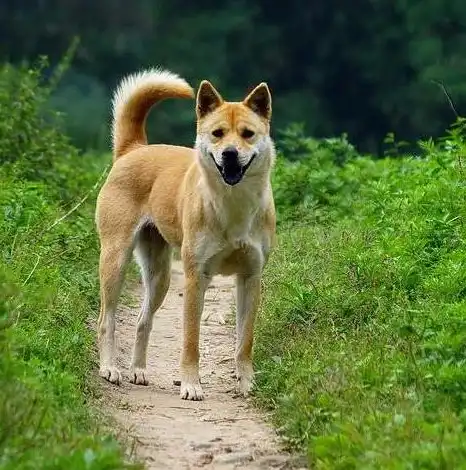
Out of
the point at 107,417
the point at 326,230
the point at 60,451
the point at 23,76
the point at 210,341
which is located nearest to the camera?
the point at 60,451

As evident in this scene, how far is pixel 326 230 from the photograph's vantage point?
9961 millimetres

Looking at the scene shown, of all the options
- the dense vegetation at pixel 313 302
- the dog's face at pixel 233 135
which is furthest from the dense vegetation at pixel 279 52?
the dog's face at pixel 233 135

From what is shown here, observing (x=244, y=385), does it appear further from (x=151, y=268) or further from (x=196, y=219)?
(x=151, y=268)

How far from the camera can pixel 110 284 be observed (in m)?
7.47

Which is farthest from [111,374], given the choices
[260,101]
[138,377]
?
[260,101]

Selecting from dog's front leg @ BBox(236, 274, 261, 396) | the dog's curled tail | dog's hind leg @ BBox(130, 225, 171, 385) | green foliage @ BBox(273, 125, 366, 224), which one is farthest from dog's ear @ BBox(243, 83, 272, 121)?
green foliage @ BBox(273, 125, 366, 224)

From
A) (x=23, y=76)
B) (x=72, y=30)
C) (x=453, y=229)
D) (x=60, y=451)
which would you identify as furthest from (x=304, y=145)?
(x=72, y=30)

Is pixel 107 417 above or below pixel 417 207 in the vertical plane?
below

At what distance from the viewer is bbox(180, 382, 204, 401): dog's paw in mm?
6859

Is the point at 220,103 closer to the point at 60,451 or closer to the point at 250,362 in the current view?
the point at 250,362

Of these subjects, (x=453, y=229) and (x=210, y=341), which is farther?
(x=210, y=341)

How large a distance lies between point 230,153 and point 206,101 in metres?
0.52

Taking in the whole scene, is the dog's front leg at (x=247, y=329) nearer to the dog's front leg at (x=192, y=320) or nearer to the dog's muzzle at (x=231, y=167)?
the dog's front leg at (x=192, y=320)

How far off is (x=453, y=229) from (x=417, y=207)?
0.84 metres
